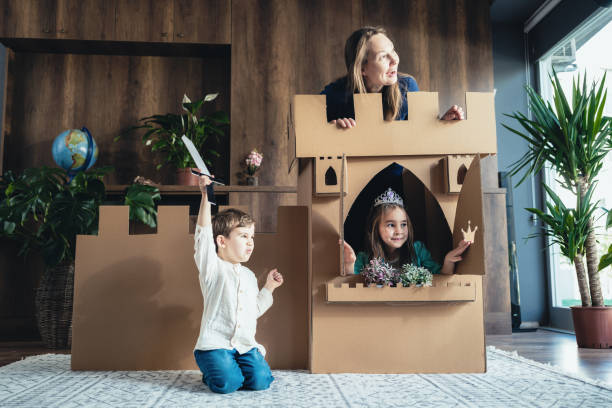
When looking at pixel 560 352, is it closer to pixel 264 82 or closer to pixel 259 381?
pixel 259 381

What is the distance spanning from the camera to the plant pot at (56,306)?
98.7 inches

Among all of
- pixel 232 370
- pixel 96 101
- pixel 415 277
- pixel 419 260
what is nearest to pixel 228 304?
pixel 232 370

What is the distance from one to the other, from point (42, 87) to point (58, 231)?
1545 millimetres

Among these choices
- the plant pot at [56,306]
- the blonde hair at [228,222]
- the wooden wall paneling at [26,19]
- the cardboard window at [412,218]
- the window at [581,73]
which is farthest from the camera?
the wooden wall paneling at [26,19]

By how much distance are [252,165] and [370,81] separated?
4.68ft

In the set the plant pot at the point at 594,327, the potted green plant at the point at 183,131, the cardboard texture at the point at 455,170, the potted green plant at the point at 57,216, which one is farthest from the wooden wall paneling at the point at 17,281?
the plant pot at the point at 594,327

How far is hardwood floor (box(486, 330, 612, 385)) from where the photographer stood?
173 centimetres

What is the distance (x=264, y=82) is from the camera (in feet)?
10.7

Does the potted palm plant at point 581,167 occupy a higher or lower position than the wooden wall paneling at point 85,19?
lower

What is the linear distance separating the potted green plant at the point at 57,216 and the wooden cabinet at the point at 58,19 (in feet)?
3.58

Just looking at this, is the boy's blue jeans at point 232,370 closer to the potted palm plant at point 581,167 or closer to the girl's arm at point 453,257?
the girl's arm at point 453,257

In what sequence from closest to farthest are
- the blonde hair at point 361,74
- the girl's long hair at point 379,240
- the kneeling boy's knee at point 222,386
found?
the kneeling boy's knee at point 222,386
the blonde hair at point 361,74
the girl's long hair at point 379,240

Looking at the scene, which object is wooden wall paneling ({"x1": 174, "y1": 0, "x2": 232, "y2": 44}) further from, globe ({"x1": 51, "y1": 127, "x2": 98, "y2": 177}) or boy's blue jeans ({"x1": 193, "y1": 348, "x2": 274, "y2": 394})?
boy's blue jeans ({"x1": 193, "y1": 348, "x2": 274, "y2": 394})

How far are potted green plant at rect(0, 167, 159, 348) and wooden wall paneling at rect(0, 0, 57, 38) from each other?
43.2 inches
